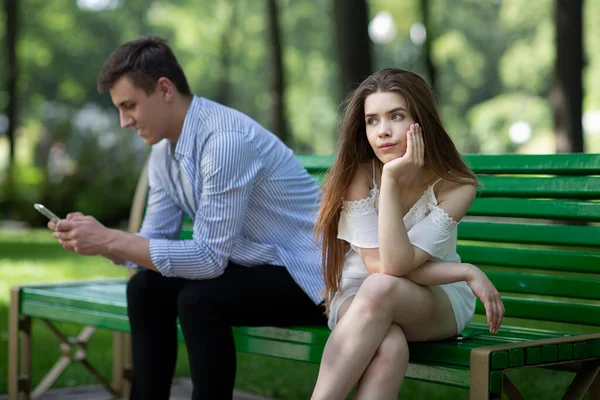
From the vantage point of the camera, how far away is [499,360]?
2.66 metres

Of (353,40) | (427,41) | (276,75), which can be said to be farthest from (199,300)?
(427,41)

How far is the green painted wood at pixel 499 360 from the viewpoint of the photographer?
104 inches

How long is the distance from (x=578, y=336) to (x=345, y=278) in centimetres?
73

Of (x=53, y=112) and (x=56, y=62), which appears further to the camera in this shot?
(x=53, y=112)

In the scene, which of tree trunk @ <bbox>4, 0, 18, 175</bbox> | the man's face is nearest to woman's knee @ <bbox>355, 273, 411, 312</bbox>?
the man's face

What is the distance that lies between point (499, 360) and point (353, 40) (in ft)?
19.9

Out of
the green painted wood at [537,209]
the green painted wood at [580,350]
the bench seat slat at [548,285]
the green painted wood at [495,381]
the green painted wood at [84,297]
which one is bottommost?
the green painted wood at [84,297]

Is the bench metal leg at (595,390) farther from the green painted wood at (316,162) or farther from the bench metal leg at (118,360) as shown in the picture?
the bench metal leg at (118,360)

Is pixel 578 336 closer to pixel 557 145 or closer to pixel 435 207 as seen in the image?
pixel 435 207

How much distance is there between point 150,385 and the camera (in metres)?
3.47

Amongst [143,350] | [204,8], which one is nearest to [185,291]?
[143,350]

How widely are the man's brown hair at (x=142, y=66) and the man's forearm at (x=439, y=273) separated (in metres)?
1.24

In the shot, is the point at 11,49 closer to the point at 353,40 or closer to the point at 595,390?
the point at 353,40

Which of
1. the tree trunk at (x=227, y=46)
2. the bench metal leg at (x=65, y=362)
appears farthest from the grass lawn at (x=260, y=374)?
the tree trunk at (x=227, y=46)
